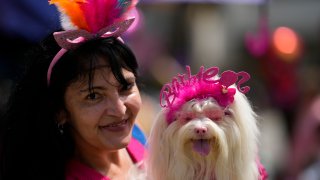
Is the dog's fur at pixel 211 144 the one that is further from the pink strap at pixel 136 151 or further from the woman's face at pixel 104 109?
the pink strap at pixel 136 151

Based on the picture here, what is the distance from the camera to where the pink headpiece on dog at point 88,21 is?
2.90 meters

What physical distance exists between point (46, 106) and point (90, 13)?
1.48ft

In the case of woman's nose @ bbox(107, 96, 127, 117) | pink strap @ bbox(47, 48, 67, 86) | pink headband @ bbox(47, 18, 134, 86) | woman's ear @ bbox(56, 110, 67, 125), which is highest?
pink headband @ bbox(47, 18, 134, 86)

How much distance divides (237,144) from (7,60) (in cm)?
361

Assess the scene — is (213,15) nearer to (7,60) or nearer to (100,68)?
(7,60)

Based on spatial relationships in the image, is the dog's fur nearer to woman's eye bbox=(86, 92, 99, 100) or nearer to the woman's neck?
woman's eye bbox=(86, 92, 99, 100)

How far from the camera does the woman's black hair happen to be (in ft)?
9.64

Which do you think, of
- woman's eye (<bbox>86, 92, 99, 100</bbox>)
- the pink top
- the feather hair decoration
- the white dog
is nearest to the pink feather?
the feather hair decoration

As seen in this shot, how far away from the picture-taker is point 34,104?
9.98 feet

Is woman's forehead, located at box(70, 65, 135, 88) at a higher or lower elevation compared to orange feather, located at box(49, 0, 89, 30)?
lower

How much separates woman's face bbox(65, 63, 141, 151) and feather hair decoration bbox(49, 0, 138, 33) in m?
0.20

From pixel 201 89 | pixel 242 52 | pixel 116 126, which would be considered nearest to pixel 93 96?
pixel 116 126

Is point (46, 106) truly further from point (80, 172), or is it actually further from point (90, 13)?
point (90, 13)

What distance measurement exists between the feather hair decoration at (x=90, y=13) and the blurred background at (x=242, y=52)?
331 millimetres
